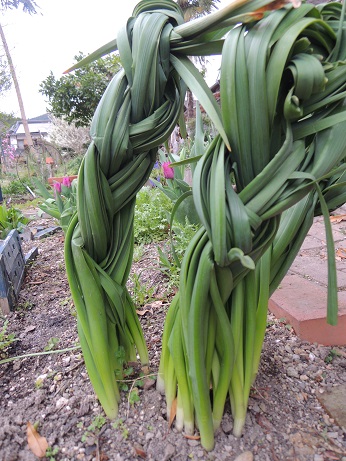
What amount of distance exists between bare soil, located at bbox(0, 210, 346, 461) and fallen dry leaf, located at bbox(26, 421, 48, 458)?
10mm

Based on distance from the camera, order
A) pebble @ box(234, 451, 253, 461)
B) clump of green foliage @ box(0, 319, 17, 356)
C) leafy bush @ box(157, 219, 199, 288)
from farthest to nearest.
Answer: leafy bush @ box(157, 219, 199, 288) → clump of green foliage @ box(0, 319, 17, 356) → pebble @ box(234, 451, 253, 461)

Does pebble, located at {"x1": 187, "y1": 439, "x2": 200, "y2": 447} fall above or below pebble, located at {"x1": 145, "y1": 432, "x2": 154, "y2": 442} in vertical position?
below

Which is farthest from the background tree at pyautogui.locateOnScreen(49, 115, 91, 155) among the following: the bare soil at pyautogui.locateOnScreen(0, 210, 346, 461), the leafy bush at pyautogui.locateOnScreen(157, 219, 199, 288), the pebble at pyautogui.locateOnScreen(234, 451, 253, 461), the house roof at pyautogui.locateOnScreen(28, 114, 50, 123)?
the pebble at pyautogui.locateOnScreen(234, 451, 253, 461)

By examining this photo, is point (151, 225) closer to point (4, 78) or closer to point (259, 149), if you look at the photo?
point (259, 149)

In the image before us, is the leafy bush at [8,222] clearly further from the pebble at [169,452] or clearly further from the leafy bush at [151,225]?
the pebble at [169,452]

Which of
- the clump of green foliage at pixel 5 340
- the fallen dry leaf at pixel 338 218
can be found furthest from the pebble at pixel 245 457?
the fallen dry leaf at pixel 338 218

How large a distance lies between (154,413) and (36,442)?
243mm

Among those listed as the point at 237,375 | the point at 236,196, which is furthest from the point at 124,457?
the point at 236,196

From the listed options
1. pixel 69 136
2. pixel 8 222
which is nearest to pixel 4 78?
pixel 69 136

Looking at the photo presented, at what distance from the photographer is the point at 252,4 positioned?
1.39 ft

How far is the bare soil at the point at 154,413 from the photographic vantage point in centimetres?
64

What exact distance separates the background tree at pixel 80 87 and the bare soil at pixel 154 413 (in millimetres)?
7061

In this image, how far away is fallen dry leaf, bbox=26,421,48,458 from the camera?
0.65 meters

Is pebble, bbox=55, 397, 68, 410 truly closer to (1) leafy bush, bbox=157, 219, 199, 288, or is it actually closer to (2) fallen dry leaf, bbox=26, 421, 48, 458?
(2) fallen dry leaf, bbox=26, 421, 48, 458
